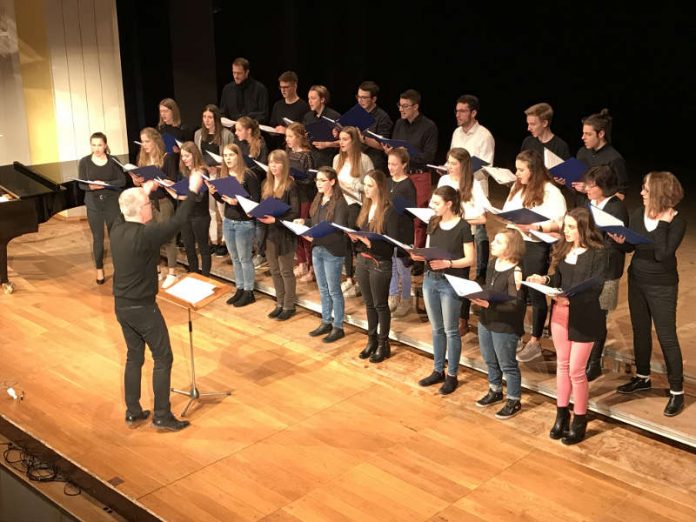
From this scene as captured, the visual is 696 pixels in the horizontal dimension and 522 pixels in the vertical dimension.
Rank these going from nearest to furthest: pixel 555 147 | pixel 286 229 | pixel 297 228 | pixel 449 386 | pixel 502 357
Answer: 1. pixel 502 357
2. pixel 449 386
3. pixel 297 228
4. pixel 555 147
5. pixel 286 229

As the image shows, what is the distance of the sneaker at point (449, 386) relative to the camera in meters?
6.19

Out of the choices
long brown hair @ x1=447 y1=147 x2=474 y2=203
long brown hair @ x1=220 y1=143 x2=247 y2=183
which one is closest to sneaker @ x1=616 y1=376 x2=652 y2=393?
long brown hair @ x1=447 y1=147 x2=474 y2=203

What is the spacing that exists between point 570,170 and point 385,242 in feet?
4.10

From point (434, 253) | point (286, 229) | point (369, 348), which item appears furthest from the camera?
point (286, 229)

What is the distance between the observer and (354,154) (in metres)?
7.05

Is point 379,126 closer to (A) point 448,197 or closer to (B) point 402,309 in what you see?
(B) point 402,309

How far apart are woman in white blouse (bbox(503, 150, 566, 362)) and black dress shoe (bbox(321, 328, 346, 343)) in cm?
152

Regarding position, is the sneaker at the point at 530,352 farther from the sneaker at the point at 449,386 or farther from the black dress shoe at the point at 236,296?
the black dress shoe at the point at 236,296

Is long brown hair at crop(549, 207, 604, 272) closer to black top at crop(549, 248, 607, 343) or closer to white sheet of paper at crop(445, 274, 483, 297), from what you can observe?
black top at crop(549, 248, 607, 343)

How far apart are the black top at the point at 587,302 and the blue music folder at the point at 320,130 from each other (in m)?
2.86

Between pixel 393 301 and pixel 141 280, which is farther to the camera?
pixel 393 301

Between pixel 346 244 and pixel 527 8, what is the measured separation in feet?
19.9

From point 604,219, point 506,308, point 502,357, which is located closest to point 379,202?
point 506,308

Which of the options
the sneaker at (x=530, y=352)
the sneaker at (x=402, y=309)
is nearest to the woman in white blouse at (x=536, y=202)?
the sneaker at (x=530, y=352)
